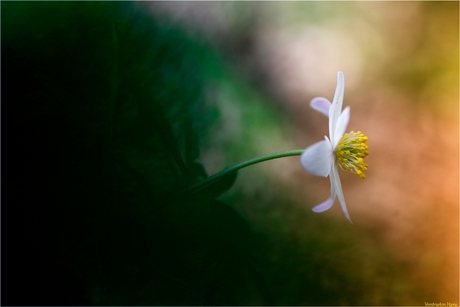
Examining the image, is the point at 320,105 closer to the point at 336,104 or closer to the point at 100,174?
the point at 336,104

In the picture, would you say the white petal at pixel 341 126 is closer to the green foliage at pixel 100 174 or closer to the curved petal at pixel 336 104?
the curved petal at pixel 336 104

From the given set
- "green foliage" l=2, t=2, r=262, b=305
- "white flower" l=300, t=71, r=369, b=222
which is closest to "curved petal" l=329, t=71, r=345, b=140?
"white flower" l=300, t=71, r=369, b=222

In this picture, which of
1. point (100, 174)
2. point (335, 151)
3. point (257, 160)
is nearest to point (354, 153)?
point (335, 151)

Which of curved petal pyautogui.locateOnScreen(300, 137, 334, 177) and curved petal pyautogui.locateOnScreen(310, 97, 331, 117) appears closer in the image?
curved petal pyautogui.locateOnScreen(300, 137, 334, 177)

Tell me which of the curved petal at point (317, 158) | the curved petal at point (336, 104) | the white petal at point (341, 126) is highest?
the curved petal at point (336, 104)

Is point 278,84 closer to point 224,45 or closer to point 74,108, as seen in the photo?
point 224,45

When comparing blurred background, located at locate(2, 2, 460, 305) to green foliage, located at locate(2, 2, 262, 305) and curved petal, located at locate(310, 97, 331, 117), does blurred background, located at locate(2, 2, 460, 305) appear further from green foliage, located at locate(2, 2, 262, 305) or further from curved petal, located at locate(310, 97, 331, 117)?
curved petal, located at locate(310, 97, 331, 117)

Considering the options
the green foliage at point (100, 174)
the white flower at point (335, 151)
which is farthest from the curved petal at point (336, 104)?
the green foliage at point (100, 174)
